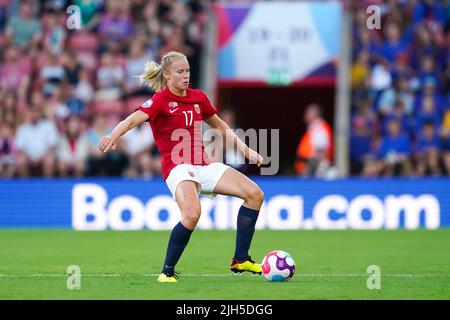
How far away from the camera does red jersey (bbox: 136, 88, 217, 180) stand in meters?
10.5

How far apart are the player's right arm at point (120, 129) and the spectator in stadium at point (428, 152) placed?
9999 mm

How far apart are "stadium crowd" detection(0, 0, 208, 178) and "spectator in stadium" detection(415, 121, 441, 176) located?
176 inches

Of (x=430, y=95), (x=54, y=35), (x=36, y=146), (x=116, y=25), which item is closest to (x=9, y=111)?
(x=36, y=146)

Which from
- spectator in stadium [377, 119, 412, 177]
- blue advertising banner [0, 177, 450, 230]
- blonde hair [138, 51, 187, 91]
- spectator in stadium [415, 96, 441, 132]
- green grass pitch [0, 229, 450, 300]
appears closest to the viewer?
green grass pitch [0, 229, 450, 300]

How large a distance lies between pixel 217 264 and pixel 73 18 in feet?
30.9

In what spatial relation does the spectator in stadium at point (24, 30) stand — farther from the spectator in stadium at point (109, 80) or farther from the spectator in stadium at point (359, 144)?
the spectator in stadium at point (359, 144)

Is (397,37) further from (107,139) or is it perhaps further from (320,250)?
(107,139)

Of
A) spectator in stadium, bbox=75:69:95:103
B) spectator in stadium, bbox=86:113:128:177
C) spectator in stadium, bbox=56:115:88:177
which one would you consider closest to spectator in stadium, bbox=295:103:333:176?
spectator in stadium, bbox=86:113:128:177

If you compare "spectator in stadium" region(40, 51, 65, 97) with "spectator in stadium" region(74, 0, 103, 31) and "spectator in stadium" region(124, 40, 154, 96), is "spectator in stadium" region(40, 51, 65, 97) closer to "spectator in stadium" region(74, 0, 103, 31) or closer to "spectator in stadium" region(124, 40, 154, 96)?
"spectator in stadium" region(74, 0, 103, 31)

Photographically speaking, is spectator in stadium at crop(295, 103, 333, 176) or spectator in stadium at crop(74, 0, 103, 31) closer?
spectator in stadium at crop(295, 103, 333, 176)

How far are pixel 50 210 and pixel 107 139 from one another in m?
9.32

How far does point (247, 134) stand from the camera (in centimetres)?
1972

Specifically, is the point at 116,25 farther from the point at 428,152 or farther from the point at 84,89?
the point at 428,152
